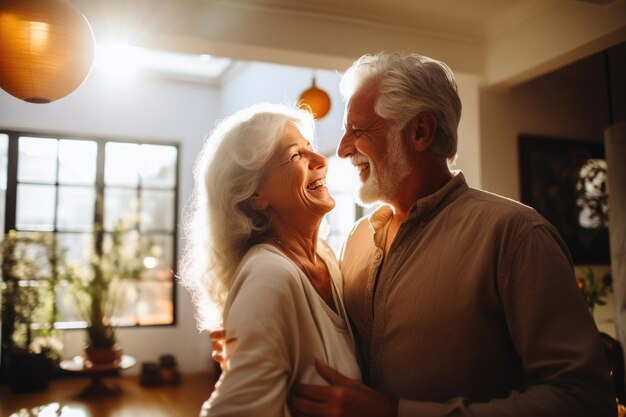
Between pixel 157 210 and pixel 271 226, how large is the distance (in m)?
6.44

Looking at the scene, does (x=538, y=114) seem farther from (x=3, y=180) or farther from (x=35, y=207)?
(x=3, y=180)

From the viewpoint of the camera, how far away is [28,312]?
6375mm

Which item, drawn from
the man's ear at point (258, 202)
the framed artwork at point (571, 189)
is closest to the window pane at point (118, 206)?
the framed artwork at point (571, 189)

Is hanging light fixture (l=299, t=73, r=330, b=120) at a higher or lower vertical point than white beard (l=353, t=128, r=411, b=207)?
higher

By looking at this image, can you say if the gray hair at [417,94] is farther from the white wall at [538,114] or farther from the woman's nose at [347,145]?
the white wall at [538,114]

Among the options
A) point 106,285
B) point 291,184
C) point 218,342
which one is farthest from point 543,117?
point 106,285

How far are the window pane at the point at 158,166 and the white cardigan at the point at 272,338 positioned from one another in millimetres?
6627

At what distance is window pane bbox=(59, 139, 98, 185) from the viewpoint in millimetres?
7348

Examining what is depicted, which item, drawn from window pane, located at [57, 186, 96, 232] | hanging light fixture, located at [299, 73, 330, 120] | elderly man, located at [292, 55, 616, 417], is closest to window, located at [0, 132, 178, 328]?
window pane, located at [57, 186, 96, 232]

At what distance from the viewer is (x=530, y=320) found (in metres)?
1.28

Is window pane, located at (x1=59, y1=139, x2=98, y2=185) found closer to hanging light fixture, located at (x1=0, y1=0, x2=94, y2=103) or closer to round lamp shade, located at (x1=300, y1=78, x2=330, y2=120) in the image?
round lamp shade, located at (x1=300, y1=78, x2=330, y2=120)

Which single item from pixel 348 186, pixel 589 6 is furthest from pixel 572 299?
pixel 348 186

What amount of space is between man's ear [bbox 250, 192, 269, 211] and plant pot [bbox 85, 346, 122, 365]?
552 cm

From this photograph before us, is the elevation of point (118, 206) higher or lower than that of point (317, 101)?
lower
